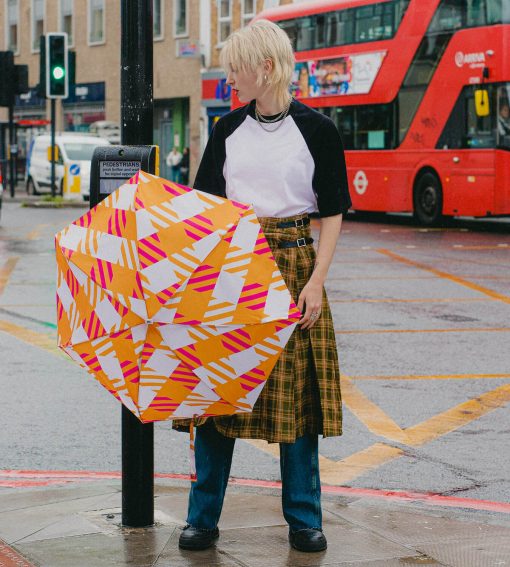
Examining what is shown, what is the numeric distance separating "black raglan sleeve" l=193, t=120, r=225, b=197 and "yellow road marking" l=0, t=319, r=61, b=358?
4.55m

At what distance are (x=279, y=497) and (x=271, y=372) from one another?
35.3 inches

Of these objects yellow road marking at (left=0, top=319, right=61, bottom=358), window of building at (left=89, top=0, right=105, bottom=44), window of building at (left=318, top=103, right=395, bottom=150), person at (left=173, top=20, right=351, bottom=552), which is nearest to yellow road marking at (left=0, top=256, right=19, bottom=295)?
yellow road marking at (left=0, top=319, right=61, bottom=358)

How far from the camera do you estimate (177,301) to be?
146 inches

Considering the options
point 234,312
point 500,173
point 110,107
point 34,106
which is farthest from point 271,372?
point 34,106

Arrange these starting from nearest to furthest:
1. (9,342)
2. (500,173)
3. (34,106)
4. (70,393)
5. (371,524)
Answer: (371,524), (70,393), (9,342), (500,173), (34,106)

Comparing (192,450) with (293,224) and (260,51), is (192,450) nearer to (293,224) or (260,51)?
(293,224)

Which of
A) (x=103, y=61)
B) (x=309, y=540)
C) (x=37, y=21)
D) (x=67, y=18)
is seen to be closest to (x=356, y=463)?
(x=309, y=540)

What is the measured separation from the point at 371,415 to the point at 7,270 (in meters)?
8.37

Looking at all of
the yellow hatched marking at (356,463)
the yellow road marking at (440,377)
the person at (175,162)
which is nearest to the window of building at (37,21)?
the person at (175,162)

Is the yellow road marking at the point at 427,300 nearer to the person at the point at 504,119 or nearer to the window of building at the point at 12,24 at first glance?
the person at the point at 504,119

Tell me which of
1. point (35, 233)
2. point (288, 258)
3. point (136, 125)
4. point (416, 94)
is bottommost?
point (35, 233)

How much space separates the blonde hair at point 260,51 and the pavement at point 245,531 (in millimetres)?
1532

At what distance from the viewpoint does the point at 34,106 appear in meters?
53.2

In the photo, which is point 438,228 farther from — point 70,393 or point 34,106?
point 34,106
